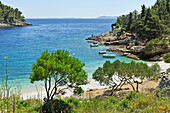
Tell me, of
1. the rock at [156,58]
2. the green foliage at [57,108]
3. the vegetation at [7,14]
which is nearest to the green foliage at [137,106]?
the green foliage at [57,108]

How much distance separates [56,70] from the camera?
11.6 metres

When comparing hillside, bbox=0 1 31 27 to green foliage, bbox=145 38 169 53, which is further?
hillside, bbox=0 1 31 27

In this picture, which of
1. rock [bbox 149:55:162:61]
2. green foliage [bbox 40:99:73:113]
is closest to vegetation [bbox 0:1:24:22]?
rock [bbox 149:55:162:61]

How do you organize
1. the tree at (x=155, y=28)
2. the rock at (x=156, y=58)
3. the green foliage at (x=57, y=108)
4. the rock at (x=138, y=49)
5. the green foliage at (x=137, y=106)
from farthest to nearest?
1. the tree at (x=155, y=28)
2. the rock at (x=138, y=49)
3. the rock at (x=156, y=58)
4. the green foliage at (x=57, y=108)
5. the green foliage at (x=137, y=106)

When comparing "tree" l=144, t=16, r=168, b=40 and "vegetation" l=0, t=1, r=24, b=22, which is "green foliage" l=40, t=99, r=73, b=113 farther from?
"vegetation" l=0, t=1, r=24, b=22

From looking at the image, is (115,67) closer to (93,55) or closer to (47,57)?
(47,57)

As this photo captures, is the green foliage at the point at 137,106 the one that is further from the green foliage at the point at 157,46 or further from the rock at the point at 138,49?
the rock at the point at 138,49

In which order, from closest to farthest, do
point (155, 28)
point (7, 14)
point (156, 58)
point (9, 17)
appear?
1. point (156, 58)
2. point (155, 28)
3. point (7, 14)
4. point (9, 17)

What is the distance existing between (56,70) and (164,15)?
5574cm

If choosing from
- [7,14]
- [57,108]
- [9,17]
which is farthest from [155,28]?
[9,17]

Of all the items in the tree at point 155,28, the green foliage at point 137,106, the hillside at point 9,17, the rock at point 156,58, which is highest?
the hillside at point 9,17

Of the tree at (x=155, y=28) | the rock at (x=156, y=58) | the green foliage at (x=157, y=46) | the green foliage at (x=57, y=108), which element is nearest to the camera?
the green foliage at (x=57, y=108)

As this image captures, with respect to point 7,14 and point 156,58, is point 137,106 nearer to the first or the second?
point 156,58

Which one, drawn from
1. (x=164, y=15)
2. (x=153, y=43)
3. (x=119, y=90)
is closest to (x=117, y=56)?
(x=153, y=43)
